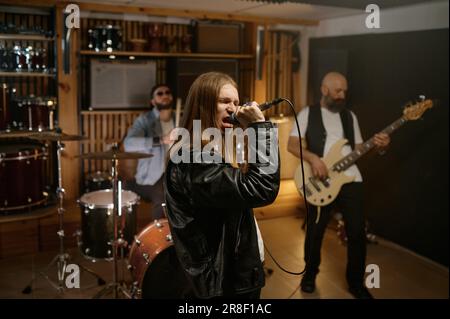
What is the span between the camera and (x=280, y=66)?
20.4 feet

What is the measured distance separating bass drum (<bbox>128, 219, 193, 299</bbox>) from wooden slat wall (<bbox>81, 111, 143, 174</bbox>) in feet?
8.35

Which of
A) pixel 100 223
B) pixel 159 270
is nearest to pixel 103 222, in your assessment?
pixel 100 223

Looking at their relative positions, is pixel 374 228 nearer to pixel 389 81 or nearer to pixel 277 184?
pixel 389 81

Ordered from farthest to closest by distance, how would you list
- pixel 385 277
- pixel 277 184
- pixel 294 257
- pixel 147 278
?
pixel 294 257
pixel 385 277
pixel 147 278
pixel 277 184

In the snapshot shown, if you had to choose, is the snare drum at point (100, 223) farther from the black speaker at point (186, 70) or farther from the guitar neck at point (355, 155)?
the black speaker at point (186, 70)

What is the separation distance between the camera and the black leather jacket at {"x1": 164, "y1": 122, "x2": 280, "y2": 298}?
1.67 meters

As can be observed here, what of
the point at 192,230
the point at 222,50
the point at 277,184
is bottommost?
the point at 192,230

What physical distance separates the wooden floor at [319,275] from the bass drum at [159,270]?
804 mm

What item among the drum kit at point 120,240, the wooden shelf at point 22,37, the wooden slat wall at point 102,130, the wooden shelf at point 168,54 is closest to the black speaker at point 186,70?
the wooden shelf at point 168,54

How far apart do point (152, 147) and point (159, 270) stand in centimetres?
144

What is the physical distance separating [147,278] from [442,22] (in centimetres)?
338

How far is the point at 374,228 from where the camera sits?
517 centimetres

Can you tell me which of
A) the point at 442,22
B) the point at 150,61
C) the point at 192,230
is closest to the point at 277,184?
the point at 192,230

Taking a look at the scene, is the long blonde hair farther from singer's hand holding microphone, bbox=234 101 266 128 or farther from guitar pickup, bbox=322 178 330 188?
guitar pickup, bbox=322 178 330 188
